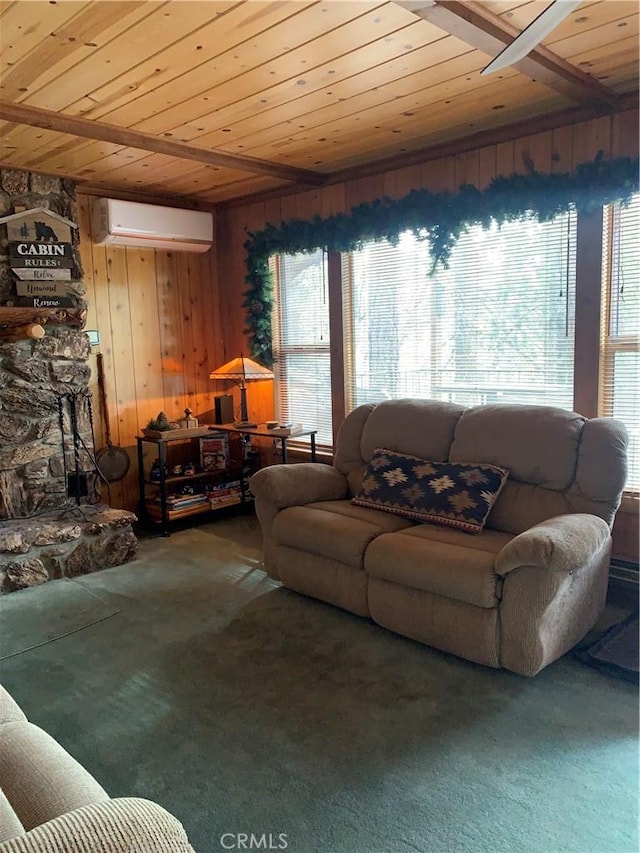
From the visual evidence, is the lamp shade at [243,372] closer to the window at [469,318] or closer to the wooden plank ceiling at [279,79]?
the window at [469,318]

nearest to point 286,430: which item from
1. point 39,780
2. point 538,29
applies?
point 538,29

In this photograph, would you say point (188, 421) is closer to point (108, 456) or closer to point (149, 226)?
point (108, 456)

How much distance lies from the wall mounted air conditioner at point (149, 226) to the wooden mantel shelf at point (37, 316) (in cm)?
64

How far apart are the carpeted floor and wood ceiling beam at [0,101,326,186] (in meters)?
2.44

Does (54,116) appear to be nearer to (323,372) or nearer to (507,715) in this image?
(323,372)

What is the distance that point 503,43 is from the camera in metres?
2.39

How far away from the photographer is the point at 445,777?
79.2 inches

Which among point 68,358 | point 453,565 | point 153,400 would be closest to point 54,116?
point 68,358

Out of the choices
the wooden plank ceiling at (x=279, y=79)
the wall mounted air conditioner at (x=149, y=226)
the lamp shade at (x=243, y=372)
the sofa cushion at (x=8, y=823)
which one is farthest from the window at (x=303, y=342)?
the sofa cushion at (x=8, y=823)

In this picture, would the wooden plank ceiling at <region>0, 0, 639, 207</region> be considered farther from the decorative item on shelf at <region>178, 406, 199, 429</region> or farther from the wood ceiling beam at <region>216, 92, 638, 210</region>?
the decorative item on shelf at <region>178, 406, 199, 429</region>

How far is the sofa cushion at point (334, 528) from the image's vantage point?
Result: 3.05 metres

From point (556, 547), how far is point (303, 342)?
289 cm

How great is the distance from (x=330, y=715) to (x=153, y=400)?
10.6ft

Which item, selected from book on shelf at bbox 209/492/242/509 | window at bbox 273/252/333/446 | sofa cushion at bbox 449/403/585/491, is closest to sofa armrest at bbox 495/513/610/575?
sofa cushion at bbox 449/403/585/491
